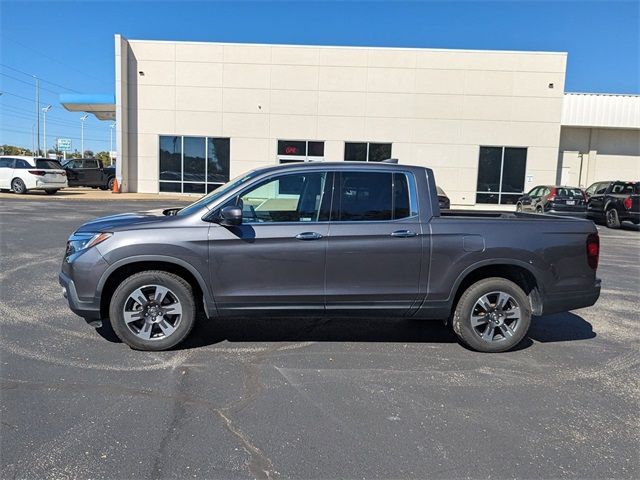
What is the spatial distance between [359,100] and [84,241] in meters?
22.2

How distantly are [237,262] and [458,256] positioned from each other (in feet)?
6.85

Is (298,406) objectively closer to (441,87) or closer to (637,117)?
(441,87)

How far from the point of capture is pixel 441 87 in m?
25.3

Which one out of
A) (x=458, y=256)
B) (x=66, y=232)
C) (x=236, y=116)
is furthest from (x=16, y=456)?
(x=236, y=116)

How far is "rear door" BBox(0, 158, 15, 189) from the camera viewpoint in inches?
965

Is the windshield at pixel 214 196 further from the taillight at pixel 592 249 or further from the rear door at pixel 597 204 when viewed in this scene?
the rear door at pixel 597 204

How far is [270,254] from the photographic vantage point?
185 inches

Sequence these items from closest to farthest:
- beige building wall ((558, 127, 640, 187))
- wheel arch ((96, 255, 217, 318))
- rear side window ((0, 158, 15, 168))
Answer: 1. wheel arch ((96, 255, 217, 318))
2. rear side window ((0, 158, 15, 168))
3. beige building wall ((558, 127, 640, 187))

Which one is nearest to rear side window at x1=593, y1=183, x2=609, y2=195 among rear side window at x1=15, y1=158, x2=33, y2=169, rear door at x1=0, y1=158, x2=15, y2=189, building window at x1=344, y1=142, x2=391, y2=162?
building window at x1=344, y1=142, x2=391, y2=162

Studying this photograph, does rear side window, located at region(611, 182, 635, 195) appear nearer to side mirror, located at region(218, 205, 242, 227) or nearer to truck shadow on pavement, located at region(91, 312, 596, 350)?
truck shadow on pavement, located at region(91, 312, 596, 350)

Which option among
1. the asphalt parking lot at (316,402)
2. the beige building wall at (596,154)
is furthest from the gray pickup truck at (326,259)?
the beige building wall at (596,154)

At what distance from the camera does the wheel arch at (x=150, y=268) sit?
4.66 m

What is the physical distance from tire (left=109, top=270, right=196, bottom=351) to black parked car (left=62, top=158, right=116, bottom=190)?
28561 millimetres

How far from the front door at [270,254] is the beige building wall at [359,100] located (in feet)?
69.6
